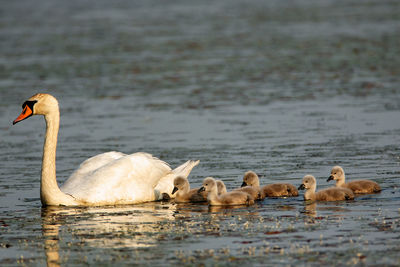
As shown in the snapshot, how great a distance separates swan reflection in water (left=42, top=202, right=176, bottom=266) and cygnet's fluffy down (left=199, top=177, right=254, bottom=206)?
0.58 metres

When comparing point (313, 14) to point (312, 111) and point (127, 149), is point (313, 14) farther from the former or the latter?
point (127, 149)

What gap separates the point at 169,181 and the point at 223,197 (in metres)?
1.78

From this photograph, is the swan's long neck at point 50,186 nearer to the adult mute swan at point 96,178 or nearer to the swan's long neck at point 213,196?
the adult mute swan at point 96,178

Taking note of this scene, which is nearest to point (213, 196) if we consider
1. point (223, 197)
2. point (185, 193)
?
point (223, 197)

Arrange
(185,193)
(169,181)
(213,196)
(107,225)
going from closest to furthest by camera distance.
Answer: (107,225)
(213,196)
(185,193)
(169,181)

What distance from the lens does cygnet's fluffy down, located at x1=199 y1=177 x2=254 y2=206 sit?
13.2 meters

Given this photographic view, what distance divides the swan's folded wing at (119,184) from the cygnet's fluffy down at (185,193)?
19.6 inches

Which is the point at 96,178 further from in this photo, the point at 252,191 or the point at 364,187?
the point at 364,187

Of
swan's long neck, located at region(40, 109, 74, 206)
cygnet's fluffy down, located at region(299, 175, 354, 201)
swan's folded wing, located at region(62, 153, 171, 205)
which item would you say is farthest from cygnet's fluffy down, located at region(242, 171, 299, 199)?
swan's long neck, located at region(40, 109, 74, 206)

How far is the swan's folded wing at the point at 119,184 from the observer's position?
45.3 feet

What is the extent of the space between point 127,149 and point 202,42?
69.1 ft

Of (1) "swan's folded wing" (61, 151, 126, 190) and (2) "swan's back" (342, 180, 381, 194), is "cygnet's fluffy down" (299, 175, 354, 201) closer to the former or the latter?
(2) "swan's back" (342, 180, 381, 194)

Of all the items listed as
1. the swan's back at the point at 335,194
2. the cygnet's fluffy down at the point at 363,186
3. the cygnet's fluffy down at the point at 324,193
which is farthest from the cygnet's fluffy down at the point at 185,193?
the cygnet's fluffy down at the point at 363,186

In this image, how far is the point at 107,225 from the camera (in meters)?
12.1
